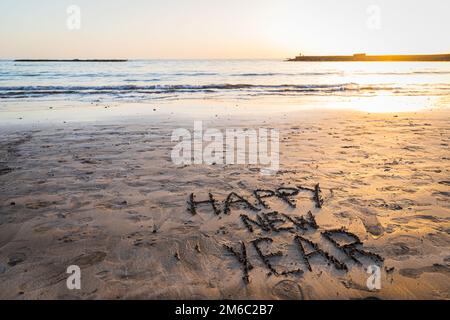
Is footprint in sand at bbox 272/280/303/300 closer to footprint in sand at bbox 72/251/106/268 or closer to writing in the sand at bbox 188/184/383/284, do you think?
writing in the sand at bbox 188/184/383/284

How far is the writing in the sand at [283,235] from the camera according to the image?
11.3ft

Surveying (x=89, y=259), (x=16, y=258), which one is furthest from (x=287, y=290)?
(x=16, y=258)

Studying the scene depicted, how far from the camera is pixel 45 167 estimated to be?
6.49 m

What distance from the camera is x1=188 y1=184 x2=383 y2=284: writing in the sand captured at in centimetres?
346

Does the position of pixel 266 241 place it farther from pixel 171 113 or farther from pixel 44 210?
pixel 171 113

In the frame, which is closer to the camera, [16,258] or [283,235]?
[16,258]

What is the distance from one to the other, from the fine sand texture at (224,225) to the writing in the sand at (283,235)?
0.02 meters

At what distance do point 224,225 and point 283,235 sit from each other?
0.76 metres

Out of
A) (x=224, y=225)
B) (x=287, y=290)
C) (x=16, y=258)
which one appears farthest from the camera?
(x=224, y=225)

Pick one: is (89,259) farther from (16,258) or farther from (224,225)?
(224,225)

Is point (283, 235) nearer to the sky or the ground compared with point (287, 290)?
nearer to the sky

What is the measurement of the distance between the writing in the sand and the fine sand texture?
0.8 inches

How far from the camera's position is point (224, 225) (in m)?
4.24

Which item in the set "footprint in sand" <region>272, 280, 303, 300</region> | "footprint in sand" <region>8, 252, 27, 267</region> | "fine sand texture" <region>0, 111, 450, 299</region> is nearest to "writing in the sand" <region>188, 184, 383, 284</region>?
"fine sand texture" <region>0, 111, 450, 299</region>
